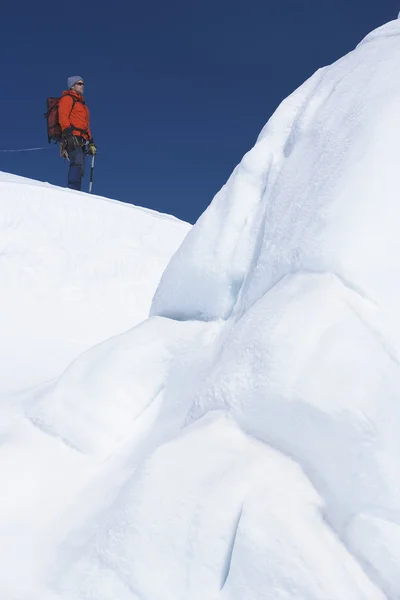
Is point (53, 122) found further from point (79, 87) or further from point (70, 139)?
point (79, 87)

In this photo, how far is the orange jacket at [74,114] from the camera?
8.52 m

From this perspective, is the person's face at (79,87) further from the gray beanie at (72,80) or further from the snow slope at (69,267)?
the snow slope at (69,267)

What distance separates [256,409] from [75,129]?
7.38 m

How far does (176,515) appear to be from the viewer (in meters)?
1.89

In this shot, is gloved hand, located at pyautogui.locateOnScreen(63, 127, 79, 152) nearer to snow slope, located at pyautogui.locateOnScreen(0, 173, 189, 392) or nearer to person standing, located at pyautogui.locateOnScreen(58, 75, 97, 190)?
person standing, located at pyautogui.locateOnScreen(58, 75, 97, 190)

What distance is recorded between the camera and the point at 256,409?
6.75 ft

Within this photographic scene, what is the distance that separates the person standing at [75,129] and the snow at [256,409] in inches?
219

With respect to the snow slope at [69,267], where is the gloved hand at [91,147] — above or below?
above

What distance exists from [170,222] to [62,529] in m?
6.33

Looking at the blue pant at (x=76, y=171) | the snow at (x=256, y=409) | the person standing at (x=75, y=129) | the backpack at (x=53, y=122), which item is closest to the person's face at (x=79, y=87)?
the person standing at (x=75, y=129)

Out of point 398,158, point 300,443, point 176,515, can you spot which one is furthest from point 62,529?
point 398,158

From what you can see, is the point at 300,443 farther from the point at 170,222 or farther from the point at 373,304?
the point at 170,222

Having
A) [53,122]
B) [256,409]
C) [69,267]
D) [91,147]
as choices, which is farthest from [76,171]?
[256,409]

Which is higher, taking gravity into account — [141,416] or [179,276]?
[179,276]
